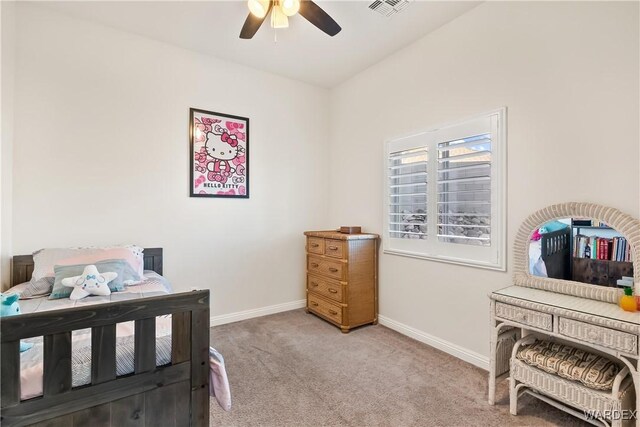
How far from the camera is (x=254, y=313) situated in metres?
3.46

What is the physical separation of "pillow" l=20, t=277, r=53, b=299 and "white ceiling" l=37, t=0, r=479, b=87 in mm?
2149

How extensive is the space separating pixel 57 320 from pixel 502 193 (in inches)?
104

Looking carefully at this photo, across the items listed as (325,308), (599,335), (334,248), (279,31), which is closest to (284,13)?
(279,31)

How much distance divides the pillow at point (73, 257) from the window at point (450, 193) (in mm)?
2350

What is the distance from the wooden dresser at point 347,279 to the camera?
9.99 ft

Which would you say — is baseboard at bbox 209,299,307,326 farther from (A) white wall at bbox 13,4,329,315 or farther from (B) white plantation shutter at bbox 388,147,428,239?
(B) white plantation shutter at bbox 388,147,428,239

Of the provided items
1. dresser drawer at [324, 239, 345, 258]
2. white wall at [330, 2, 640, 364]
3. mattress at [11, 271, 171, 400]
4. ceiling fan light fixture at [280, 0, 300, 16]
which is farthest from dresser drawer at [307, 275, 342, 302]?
ceiling fan light fixture at [280, 0, 300, 16]

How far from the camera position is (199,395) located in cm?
138

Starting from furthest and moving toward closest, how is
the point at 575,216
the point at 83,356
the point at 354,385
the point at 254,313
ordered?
the point at 254,313, the point at 354,385, the point at 575,216, the point at 83,356

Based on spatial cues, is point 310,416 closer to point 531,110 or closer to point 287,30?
point 531,110

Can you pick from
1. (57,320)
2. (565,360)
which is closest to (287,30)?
(57,320)

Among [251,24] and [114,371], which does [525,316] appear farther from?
[251,24]

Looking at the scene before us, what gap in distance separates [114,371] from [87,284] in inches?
38.7

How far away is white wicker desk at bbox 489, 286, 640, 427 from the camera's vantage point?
1405 mm
